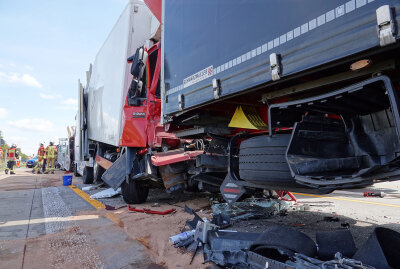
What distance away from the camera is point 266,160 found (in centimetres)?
194

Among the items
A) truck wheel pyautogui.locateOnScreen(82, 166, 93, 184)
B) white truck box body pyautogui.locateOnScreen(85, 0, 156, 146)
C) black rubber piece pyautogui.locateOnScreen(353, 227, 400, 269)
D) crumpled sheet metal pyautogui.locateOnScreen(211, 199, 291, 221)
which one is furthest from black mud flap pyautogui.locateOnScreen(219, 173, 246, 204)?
truck wheel pyautogui.locateOnScreen(82, 166, 93, 184)

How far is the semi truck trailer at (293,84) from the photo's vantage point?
1412mm

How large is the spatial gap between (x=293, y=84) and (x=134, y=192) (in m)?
3.74

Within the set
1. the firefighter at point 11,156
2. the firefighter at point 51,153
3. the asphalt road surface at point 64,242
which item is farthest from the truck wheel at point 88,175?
the firefighter at point 11,156

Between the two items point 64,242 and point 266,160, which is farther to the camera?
point 64,242

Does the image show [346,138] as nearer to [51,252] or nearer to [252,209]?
[252,209]

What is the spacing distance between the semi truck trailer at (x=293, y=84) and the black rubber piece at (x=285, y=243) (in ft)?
1.03

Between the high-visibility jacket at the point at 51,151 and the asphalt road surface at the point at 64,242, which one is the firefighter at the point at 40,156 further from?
the asphalt road surface at the point at 64,242

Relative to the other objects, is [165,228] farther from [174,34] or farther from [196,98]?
[174,34]

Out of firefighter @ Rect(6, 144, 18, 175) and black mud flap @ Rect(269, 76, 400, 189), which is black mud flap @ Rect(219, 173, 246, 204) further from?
firefighter @ Rect(6, 144, 18, 175)

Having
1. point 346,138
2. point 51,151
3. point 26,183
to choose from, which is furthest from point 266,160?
point 51,151

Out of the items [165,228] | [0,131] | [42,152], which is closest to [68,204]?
[165,228]

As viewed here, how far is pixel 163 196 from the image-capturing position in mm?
5953

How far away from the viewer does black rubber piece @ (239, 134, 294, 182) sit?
6.05 feet
